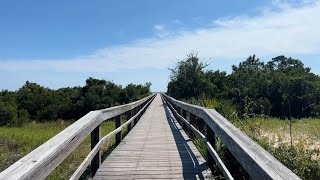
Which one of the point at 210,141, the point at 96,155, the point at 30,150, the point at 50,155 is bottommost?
the point at 30,150

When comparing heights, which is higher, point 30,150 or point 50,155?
point 50,155

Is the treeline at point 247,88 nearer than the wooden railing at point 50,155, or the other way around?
the wooden railing at point 50,155

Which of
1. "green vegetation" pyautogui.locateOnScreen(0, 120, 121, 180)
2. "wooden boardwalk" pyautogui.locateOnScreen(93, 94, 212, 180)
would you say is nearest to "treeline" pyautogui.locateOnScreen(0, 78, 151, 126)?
"green vegetation" pyautogui.locateOnScreen(0, 120, 121, 180)

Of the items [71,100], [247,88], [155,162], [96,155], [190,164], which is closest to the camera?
[96,155]

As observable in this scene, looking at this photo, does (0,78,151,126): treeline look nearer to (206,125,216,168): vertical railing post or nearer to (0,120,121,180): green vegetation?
(0,120,121,180): green vegetation

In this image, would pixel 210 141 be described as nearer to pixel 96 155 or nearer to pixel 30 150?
pixel 96 155

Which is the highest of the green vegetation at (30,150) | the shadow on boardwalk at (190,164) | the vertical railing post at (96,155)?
the vertical railing post at (96,155)

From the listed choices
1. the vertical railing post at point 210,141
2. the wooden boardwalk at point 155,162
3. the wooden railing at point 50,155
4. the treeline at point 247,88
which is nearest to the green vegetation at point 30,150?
the wooden boardwalk at point 155,162

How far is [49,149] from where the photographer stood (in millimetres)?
3428

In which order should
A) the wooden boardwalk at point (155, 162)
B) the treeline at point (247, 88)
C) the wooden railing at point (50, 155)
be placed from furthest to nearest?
1. the treeline at point (247, 88)
2. the wooden boardwalk at point (155, 162)
3. the wooden railing at point (50, 155)

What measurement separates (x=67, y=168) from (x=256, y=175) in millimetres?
7144

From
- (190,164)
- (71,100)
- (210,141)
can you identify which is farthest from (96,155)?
(71,100)

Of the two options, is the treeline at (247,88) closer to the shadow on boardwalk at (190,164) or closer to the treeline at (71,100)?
the treeline at (71,100)

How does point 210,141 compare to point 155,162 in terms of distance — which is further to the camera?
point 155,162
